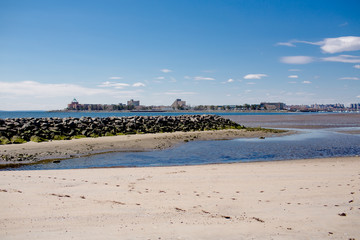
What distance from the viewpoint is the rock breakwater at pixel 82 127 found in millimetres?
23959

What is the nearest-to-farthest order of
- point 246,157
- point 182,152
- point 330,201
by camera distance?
point 330,201
point 246,157
point 182,152

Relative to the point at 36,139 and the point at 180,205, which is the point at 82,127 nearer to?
the point at 36,139

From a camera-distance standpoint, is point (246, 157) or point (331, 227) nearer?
point (331, 227)

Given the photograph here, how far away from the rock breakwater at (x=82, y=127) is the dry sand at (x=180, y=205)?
45.5ft

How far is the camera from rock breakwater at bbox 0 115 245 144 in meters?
24.0

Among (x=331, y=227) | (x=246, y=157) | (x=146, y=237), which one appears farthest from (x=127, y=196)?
(x=246, y=157)

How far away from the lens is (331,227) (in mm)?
5855

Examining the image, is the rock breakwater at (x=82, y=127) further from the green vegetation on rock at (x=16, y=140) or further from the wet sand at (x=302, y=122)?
the wet sand at (x=302, y=122)

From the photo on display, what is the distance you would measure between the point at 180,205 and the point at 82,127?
2511 centimetres

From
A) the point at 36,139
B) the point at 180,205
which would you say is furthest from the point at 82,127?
the point at 180,205

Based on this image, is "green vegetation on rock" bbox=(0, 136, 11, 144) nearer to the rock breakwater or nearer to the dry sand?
the rock breakwater

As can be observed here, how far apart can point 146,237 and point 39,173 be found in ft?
25.4

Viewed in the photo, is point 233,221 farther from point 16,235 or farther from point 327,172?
point 327,172

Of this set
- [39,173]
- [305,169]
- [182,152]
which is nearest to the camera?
[39,173]
